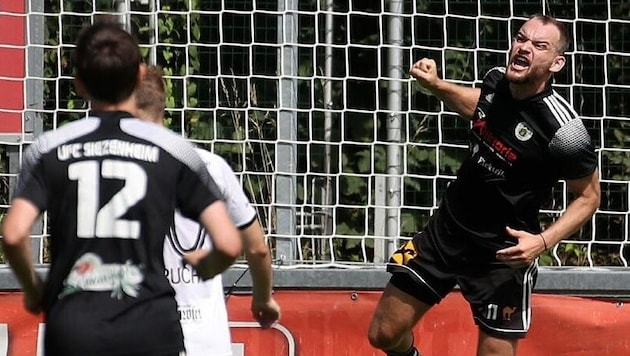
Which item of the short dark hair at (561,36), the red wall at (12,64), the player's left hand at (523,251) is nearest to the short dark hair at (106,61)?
the player's left hand at (523,251)

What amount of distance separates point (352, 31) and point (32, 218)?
403 centimetres

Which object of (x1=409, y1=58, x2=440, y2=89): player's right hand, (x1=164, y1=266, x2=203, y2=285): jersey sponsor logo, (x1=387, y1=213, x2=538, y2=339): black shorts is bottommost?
(x1=387, y1=213, x2=538, y2=339): black shorts

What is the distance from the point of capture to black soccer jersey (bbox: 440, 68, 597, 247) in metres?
5.69

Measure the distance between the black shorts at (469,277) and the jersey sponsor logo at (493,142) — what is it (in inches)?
16.0

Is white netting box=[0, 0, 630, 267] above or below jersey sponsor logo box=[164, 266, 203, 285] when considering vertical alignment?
above

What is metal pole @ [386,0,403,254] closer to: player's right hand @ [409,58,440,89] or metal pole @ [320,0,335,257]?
metal pole @ [320,0,335,257]

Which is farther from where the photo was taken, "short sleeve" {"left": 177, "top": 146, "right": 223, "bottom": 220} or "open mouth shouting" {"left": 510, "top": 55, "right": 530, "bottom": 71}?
"open mouth shouting" {"left": 510, "top": 55, "right": 530, "bottom": 71}

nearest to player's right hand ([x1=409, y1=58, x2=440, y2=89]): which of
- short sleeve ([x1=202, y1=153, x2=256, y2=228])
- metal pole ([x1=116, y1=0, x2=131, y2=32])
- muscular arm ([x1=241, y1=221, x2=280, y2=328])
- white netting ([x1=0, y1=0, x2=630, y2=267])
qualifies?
white netting ([x1=0, y1=0, x2=630, y2=267])

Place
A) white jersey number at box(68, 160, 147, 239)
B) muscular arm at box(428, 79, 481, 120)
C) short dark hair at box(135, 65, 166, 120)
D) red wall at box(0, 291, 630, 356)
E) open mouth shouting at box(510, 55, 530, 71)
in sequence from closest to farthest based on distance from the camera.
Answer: white jersey number at box(68, 160, 147, 239) < short dark hair at box(135, 65, 166, 120) < open mouth shouting at box(510, 55, 530, 71) < muscular arm at box(428, 79, 481, 120) < red wall at box(0, 291, 630, 356)

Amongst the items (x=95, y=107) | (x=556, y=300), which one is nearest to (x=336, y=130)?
(x=556, y=300)

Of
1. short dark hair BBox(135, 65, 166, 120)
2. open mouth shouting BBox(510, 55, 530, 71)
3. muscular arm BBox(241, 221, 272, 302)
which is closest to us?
muscular arm BBox(241, 221, 272, 302)

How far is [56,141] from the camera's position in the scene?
11.7 feet

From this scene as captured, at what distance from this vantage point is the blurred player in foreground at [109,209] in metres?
3.48

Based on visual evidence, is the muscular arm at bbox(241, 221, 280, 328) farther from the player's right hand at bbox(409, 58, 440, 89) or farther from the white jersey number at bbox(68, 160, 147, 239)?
the player's right hand at bbox(409, 58, 440, 89)
